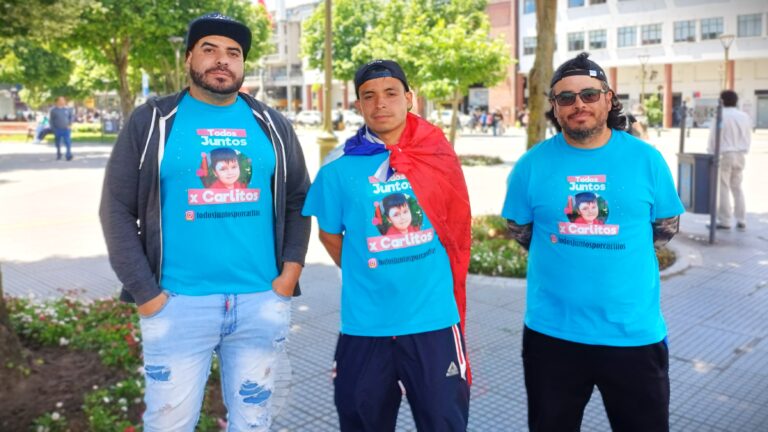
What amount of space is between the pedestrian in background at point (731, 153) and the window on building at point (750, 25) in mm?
42082

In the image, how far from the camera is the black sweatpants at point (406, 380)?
9.15ft

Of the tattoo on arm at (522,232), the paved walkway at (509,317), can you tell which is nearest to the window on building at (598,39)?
the paved walkway at (509,317)

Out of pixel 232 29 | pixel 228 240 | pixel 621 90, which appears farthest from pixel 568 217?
pixel 621 90

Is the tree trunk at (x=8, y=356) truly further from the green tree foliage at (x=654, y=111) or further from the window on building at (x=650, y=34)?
the window on building at (x=650, y=34)

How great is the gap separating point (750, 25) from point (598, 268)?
166 feet

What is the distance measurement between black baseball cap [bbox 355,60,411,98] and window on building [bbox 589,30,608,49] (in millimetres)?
54664

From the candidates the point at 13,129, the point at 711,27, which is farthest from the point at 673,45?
the point at 13,129

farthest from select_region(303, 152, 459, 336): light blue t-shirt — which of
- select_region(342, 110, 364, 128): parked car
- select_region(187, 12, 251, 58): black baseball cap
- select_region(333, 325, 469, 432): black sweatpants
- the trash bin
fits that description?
select_region(342, 110, 364, 128): parked car

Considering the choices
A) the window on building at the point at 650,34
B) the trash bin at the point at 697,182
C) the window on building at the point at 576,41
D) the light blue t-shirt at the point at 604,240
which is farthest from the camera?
the window on building at the point at 576,41

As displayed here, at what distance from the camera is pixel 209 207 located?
274 cm

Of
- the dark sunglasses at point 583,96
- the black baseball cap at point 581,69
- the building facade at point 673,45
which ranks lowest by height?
the dark sunglasses at point 583,96

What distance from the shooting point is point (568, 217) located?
2.84 meters

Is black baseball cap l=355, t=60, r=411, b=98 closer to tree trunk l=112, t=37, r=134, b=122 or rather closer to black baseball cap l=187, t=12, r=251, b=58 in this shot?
black baseball cap l=187, t=12, r=251, b=58

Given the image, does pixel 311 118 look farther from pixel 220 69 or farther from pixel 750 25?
pixel 220 69
